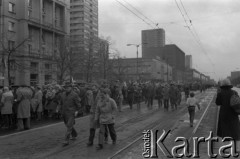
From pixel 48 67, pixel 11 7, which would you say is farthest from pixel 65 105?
pixel 11 7

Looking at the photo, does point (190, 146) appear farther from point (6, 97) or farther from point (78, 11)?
point (78, 11)

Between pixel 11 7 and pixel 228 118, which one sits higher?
pixel 11 7

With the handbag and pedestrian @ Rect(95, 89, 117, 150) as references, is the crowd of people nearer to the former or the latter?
pedestrian @ Rect(95, 89, 117, 150)

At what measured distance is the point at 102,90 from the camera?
9164 millimetres

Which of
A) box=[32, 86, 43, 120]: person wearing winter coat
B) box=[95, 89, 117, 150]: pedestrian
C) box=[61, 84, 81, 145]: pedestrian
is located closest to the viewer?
box=[95, 89, 117, 150]: pedestrian

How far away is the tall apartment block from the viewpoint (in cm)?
5059

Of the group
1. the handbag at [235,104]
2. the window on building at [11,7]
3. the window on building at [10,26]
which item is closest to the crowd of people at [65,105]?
the handbag at [235,104]

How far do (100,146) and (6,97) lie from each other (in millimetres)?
5475

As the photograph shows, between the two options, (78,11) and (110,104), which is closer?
(110,104)

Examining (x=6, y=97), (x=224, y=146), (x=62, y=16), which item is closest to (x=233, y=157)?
Answer: (x=224, y=146)

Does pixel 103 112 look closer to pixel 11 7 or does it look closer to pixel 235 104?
pixel 235 104

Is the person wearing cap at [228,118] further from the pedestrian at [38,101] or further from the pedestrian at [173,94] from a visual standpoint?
the pedestrian at [173,94]

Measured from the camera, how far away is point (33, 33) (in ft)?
192

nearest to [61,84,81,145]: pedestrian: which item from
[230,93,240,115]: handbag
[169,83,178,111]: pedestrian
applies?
[230,93,240,115]: handbag
